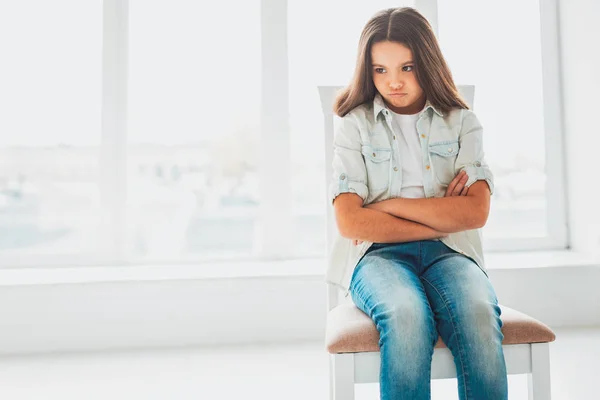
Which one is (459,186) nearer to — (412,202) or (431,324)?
(412,202)

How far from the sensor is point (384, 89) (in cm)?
114

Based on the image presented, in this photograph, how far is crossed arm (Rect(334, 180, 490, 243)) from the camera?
0.99 metres

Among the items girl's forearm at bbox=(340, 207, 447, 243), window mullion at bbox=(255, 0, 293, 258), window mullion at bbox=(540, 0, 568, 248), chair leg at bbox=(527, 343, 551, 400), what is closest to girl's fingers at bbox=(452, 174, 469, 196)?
girl's forearm at bbox=(340, 207, 447, 243)

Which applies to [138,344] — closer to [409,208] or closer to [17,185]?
[17,185]

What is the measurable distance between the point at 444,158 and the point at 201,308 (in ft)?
4.18

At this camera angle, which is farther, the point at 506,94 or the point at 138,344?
the point at 506,94

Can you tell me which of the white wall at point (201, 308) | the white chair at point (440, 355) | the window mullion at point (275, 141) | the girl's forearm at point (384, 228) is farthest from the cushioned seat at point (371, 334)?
the window mullion at point (275, 141)

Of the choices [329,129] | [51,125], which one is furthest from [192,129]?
[329,129]

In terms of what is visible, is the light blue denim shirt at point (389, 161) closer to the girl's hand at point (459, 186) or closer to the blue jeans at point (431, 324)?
the girl's hand at point (459, 186)

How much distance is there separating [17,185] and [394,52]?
2.01 m

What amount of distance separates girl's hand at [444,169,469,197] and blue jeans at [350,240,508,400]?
0.17 metres

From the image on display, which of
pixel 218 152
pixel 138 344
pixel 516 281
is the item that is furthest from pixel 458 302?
pixel 218 152

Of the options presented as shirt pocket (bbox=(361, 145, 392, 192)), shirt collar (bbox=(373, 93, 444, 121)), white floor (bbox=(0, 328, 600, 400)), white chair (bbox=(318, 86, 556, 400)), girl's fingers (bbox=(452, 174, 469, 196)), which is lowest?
white floor (bbox=(0, 328, 600, 400))

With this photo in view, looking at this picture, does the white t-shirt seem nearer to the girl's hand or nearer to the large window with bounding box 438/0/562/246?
the girl's hand
